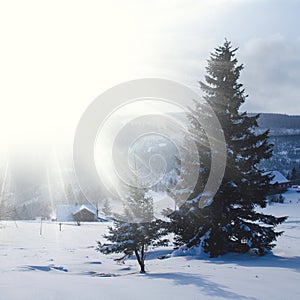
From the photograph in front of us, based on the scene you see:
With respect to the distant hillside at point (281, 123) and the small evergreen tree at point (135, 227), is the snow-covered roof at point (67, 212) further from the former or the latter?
the distant hillside at point (281, 123)

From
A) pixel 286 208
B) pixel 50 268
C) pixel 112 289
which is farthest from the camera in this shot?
pixel 286 208

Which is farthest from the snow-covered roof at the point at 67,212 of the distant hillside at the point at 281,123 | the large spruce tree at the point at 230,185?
the distant hillside at the point at 281,123

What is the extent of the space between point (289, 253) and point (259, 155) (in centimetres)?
542

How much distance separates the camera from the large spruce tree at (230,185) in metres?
16.8

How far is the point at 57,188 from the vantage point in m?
193

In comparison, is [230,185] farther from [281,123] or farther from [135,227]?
[281,123]

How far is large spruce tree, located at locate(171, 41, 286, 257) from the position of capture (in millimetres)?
16750

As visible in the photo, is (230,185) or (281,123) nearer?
(230,185)

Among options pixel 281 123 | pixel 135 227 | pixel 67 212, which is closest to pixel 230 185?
pixel 135 227

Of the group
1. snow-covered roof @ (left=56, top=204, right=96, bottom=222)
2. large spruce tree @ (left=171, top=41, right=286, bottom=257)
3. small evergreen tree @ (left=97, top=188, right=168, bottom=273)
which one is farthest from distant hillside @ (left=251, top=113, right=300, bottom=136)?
small evergreen tree @ (left=97, top=188, right=168, bottom=273)

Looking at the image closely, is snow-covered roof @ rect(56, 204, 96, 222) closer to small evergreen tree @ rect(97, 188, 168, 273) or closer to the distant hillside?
small evergreen tree @ rect(97, 188, 168, 273)

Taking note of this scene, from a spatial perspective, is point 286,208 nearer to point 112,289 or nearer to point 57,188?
point 112,289

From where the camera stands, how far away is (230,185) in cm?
1680

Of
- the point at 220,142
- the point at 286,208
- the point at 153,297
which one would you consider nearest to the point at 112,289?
the point at 153,297
